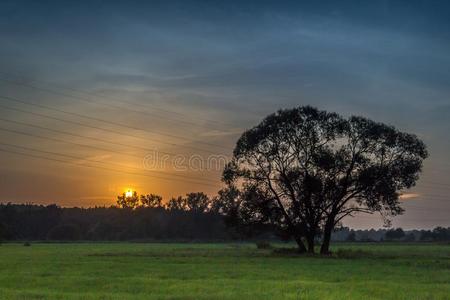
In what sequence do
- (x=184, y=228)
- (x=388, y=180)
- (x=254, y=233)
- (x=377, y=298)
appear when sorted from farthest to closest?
(x=184, y=228) → (x=254, y=233) → (x=388, y=180) → (x=377, y=298)

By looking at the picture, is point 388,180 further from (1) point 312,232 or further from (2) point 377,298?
(2) point 377,298

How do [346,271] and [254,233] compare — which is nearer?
[346,271]

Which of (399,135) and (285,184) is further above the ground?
(399,135)

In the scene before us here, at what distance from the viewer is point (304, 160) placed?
70562 millimetres

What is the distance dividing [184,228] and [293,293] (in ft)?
532

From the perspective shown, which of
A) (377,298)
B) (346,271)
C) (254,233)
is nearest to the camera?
(377,298)

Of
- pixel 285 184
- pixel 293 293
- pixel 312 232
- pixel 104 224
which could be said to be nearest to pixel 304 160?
pixel 285 184

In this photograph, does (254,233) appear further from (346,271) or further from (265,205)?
(346,271)

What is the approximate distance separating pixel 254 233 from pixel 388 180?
1769 centimetres

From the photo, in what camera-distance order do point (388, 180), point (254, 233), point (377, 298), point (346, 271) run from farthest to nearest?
point (254, 233)
point (388, 180)
point (346, 271)
point (377, 298)

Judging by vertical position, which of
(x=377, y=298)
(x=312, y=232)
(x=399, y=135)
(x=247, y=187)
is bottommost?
(x=377, y=298)

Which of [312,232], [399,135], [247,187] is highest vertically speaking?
[399,135]

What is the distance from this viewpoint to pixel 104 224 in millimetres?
196000

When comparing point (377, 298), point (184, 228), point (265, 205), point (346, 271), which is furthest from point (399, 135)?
point (184, 228)
